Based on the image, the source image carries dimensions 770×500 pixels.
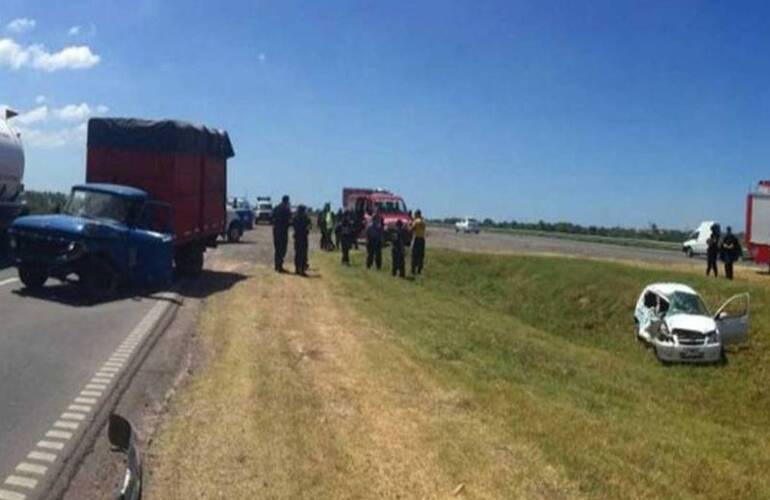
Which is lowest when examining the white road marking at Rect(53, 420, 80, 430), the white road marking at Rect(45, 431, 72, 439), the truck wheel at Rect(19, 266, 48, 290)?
the white road marking at Rect(45, 431, 72, 439)

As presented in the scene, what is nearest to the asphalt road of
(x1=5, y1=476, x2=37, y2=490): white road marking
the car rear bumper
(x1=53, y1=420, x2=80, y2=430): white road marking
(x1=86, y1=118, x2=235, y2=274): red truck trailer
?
the car rear bumper

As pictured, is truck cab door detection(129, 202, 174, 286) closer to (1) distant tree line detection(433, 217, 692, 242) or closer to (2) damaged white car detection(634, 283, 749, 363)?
(2) damaged white car detection(634, 283, 749, 363)

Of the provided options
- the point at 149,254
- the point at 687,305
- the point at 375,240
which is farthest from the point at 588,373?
the point at 375,240

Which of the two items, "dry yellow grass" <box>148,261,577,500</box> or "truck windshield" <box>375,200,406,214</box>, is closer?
"dry yellow grass" <box>148,261,577,500</box>

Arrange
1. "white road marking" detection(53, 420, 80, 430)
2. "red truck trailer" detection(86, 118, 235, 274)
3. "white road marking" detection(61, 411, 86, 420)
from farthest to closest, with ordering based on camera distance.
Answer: "red truck trailer" detection(86, 118, 235, 274), "white road marking" detection(61, 411, 86, 420), "white road marking" detection(53, 420, 80, 430)

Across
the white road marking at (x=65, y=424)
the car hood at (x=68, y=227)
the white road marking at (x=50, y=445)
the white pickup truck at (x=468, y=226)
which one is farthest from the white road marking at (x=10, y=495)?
the white pickup truck at (x=468, y=226)

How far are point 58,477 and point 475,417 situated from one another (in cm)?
420

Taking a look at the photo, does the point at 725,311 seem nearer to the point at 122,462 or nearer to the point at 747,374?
the point at 747,374

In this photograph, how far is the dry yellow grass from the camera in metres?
7.27

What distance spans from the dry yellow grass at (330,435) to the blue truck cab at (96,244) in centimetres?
594

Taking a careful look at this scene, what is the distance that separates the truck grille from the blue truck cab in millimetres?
11313

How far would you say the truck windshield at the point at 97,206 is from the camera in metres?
19.8

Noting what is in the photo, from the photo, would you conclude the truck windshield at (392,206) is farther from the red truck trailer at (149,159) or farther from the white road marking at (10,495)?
the white road marking at (10,495)

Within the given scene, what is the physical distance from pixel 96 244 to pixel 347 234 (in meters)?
14.1
